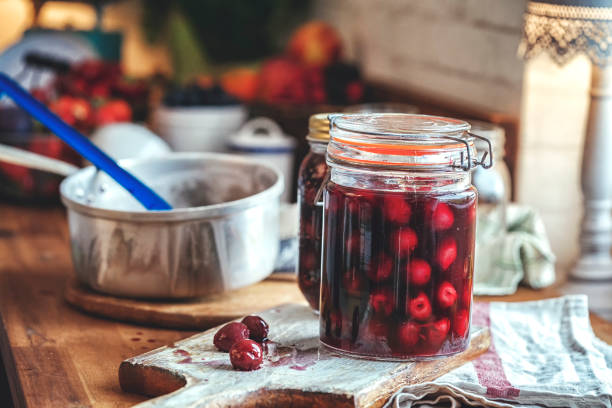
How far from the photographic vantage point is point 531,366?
3.00 feet

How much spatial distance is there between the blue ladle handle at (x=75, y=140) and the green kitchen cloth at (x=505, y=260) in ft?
1.53

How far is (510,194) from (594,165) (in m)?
0.24

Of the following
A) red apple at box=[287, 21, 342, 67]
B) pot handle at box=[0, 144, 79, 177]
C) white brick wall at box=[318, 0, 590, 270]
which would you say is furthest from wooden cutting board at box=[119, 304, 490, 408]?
red apple at box=[287, 21, 342, 67]

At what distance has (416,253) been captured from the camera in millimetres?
800

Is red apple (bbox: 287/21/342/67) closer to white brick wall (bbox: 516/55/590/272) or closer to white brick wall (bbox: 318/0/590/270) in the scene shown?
white brick wall (bbox: 318/0/590/270)

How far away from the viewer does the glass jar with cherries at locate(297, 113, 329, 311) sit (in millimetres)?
979

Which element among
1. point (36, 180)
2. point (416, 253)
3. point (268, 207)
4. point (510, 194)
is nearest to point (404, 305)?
point (416, 253)

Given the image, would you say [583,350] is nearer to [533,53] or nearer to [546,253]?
[546,253]

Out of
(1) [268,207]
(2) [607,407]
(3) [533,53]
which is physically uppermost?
(3) [533,53]

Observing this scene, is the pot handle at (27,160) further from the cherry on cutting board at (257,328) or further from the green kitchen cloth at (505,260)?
the green kitchen cloth at (505,260)

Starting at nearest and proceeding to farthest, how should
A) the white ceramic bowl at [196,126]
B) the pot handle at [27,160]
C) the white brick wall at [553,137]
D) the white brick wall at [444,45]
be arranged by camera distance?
the pot handle at [27,160]
the white brick wall at [553,137]
the white brick wall at [444,45]
the white ceramic bowl at [196,126]

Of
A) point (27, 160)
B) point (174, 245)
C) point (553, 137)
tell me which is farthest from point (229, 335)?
point (553, 137)

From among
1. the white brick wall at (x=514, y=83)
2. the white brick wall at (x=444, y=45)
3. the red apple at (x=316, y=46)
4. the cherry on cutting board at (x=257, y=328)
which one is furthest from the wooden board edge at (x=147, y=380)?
the red apple at (x=316, y=46)

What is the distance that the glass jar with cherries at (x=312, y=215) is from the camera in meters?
0.98
